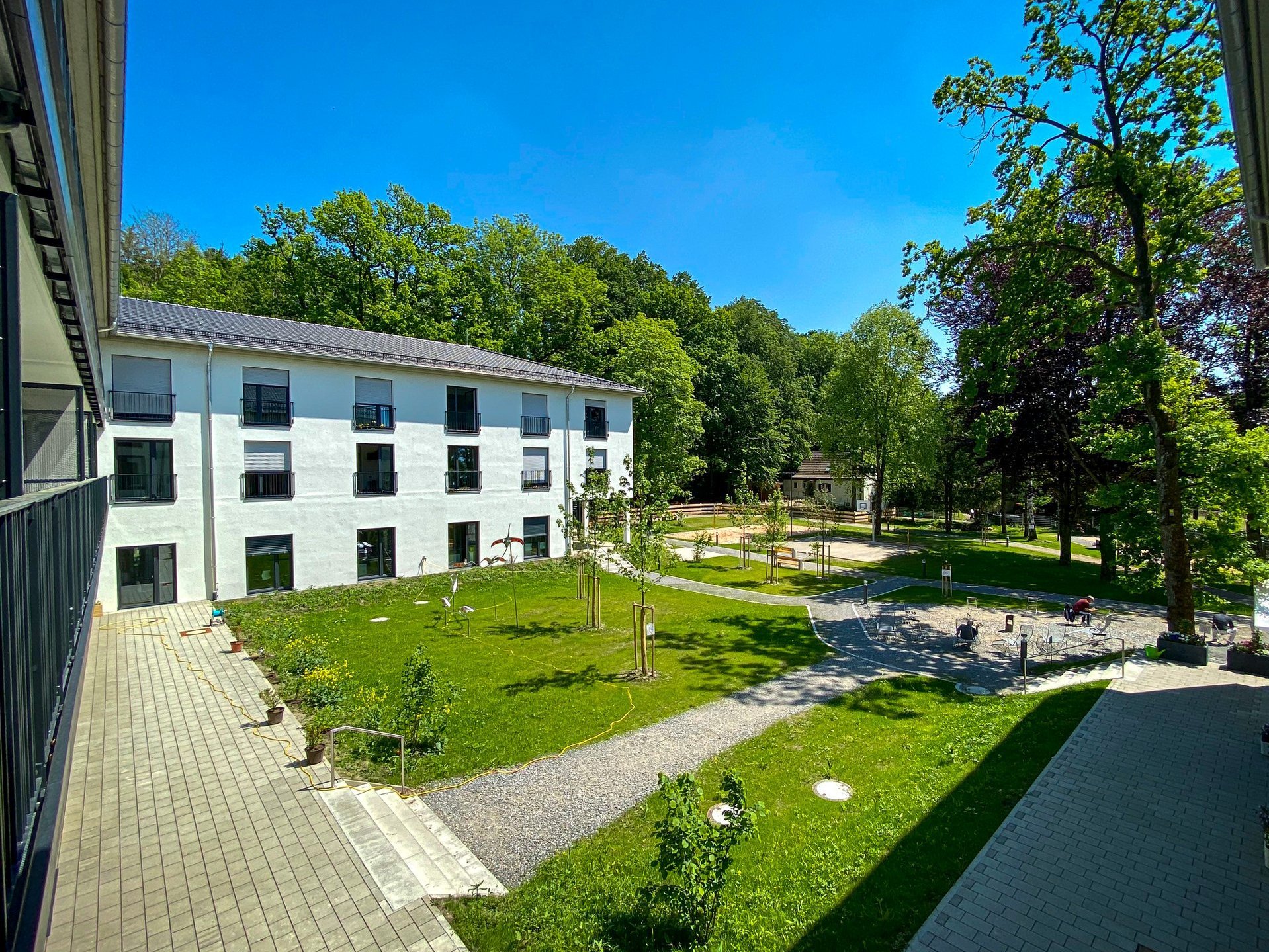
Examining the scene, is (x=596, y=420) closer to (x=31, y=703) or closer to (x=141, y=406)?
(x=141, y=406)

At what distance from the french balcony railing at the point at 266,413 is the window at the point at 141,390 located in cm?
189

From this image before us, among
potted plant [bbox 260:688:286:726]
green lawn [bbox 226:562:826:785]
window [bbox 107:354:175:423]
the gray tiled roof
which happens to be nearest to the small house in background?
the gray tiled roof

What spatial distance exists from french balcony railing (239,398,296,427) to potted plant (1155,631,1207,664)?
25.2 m

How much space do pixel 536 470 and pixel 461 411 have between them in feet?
14.3

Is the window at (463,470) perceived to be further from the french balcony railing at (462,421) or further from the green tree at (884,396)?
the green tree at (884,396)

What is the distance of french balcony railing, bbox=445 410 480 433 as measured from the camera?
23.0 metres

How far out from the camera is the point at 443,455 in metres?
22.7

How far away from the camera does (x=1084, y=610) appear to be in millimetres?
14898

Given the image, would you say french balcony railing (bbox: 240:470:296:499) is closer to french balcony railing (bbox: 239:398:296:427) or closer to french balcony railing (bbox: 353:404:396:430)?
french balcony railing (bbox: 239:398:296:427)

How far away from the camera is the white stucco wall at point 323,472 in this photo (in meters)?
17.1

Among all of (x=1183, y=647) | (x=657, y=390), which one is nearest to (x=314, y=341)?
(x=657, y=390)

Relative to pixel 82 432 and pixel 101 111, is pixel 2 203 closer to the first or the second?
pixel 101 111

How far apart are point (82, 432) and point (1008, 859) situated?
13.0m

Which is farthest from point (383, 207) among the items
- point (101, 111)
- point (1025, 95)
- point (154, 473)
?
point (101, 111)
